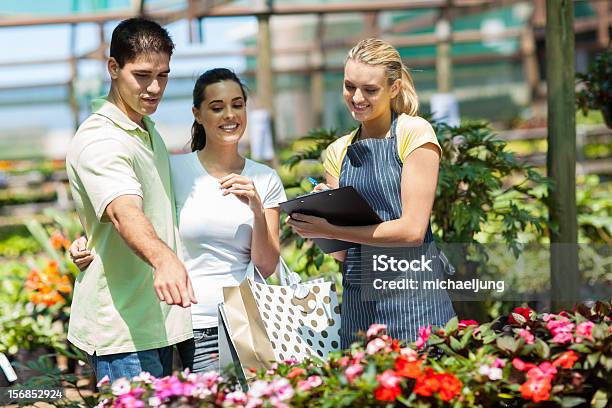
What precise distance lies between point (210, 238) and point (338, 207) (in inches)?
17.3

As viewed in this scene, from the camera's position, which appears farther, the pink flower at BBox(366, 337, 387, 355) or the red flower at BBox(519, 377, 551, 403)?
the pink flower at BBox(366, 337, 387, 355)

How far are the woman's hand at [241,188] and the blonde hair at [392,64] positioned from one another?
17.9 inches

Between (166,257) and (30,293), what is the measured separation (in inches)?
120

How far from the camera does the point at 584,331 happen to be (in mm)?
2230

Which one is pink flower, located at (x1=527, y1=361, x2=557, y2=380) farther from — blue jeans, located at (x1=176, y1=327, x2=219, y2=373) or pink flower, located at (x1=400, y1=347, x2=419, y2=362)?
blue jeans, located at (x1=176, y1=327, x2=219, y2=373)

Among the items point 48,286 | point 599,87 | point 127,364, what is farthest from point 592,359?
point 48,286

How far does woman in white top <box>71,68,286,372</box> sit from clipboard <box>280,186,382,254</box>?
0.61 ft

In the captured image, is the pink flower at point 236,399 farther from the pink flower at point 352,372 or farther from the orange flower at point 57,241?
the orange flower at point 57,241

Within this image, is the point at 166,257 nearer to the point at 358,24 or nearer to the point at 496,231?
the point at 496,231

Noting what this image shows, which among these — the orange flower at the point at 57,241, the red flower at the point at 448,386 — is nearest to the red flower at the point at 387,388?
the red flower at the point at 448,386

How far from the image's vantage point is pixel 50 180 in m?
14.6

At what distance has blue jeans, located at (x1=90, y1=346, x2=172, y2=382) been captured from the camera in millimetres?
2398

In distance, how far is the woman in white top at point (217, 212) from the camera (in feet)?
8.43

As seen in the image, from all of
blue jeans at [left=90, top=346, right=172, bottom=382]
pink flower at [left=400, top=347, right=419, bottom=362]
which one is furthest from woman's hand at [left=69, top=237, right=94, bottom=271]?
pink flower at [left=400, top=347, right=419, bottom=362]
